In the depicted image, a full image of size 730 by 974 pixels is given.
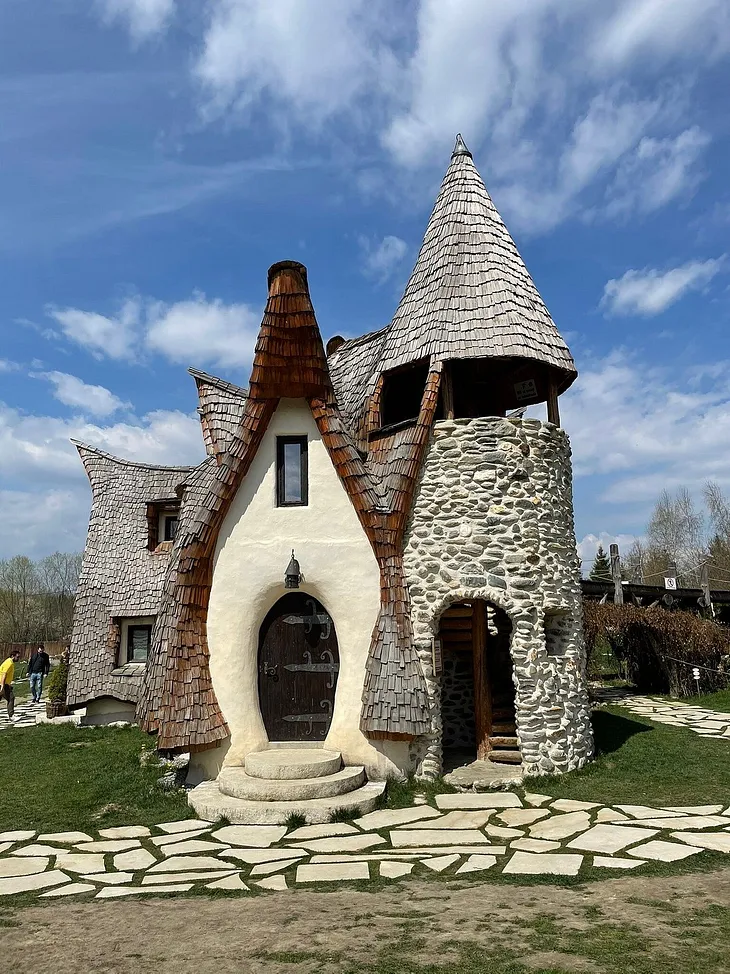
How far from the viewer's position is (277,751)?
9102 millimetres

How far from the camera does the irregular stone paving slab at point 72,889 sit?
571cm

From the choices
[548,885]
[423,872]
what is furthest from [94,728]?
[548,885]

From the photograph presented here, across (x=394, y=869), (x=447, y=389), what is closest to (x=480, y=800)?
(x=394, y=869)

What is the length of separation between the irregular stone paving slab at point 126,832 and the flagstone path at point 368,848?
1 centimetres

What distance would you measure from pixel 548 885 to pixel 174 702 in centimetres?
523

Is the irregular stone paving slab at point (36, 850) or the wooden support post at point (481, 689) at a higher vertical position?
the wooden support post at point (481, 689)

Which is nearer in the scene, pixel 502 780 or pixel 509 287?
pixel 502 780

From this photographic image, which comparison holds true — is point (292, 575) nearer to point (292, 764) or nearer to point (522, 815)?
point (292, 764)

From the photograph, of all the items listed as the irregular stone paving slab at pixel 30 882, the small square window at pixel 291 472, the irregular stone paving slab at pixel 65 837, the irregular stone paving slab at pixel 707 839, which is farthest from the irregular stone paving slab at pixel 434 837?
the small square window at pixel 291 472

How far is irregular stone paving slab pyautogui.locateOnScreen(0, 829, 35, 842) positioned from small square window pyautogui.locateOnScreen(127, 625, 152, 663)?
877cm

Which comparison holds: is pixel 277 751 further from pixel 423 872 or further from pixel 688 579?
pixel 688 579

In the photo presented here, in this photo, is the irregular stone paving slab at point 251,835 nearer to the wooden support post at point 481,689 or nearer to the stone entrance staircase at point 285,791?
the stone entrance staircase at point 285,791

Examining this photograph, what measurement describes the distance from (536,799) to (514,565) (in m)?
2.89

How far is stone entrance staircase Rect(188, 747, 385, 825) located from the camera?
25.1 ft
